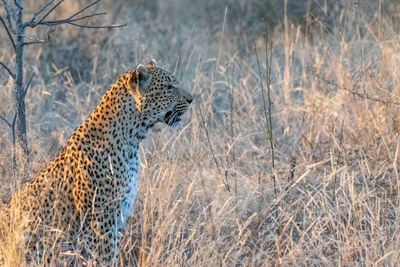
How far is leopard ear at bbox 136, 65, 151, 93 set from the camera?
454 centimetres

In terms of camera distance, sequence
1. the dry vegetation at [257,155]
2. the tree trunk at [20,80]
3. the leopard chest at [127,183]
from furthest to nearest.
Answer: the tree trunk at [20,80] < the leopard chest at [127,183] < the dry vegetation at [257,155]

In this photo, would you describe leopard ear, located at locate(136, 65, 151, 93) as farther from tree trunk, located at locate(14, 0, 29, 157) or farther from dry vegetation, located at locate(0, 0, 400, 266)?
tree trunk, located at locate(14, 0, 29, 157)

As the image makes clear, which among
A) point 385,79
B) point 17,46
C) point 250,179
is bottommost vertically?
point 250,179

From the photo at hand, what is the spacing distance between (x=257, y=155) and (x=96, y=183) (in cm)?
253

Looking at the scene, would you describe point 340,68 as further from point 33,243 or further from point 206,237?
point 33,243

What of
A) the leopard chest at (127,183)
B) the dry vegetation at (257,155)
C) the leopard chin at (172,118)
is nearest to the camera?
the dry vegetation at (257,155)

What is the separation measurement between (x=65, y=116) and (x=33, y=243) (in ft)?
10.9

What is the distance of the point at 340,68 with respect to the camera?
21.9ft

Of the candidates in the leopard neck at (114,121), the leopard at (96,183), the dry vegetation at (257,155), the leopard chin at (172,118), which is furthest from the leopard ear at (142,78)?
the dry vegetation at (257,155)

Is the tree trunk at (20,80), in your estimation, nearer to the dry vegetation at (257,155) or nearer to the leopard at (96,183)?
the dry vegetation at (257,155)

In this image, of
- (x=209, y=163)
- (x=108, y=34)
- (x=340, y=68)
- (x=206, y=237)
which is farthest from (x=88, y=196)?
(x=108, y=34)

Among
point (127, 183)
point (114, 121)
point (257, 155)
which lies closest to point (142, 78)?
point (114, 121)

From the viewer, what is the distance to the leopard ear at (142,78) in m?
4.54

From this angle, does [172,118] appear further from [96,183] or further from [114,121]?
[96,183]
